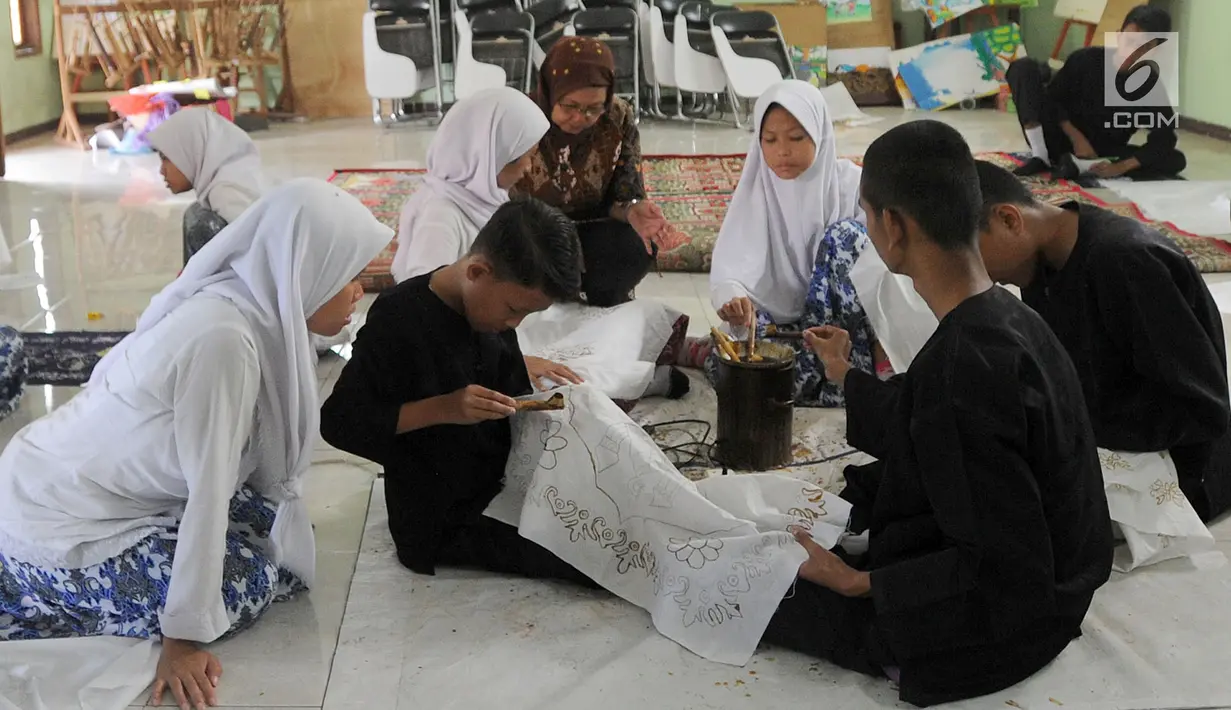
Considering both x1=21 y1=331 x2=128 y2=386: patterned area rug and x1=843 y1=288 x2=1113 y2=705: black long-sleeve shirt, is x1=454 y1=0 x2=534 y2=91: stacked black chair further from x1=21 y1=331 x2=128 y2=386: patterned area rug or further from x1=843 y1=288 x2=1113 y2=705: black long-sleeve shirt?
x1=843 y1=288 x2=1113 y2=705: black long-sleeve shirt

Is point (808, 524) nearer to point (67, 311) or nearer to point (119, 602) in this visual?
point (119, 602)

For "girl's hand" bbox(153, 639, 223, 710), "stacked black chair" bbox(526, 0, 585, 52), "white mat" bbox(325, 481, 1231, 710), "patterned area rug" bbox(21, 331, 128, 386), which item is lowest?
"white mat" bbox(325, 481, 1231, 710)

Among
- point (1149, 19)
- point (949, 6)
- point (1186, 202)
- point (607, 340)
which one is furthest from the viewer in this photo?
point (949, 6)

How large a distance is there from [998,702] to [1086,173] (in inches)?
171

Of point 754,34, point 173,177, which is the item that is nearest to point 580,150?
point 173,177

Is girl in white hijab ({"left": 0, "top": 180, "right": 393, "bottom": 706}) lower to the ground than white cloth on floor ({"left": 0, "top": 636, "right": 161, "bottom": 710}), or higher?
higher

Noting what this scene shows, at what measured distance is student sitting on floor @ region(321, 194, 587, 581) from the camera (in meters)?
1.91

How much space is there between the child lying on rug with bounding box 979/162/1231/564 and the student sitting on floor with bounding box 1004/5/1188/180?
373cm

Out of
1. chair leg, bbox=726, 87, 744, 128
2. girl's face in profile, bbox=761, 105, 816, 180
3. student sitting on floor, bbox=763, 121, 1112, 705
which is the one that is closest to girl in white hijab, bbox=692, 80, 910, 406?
girl's face in profile, bbox=761, 105, 816, 180

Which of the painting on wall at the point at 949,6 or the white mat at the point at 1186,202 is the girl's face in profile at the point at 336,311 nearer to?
the white mat at the point at 1186,202

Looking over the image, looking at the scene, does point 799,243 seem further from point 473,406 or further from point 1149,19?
point 1149,19

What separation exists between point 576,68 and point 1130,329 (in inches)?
68.0

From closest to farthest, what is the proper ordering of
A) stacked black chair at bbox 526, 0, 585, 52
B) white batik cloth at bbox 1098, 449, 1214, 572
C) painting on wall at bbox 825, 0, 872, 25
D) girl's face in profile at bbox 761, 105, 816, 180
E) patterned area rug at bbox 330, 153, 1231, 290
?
white batik cloth at bbox 1098, 449, 1214, 572
girl's face in profile at bbox 761, 105, 816, 180
patterned area rug at bbox 330, 153, 1231, 290
stacked black chair at bbox 526, 0, 585, 52
painting on wall at bbox 825, 0, 872, 25

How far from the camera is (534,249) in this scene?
188cm
